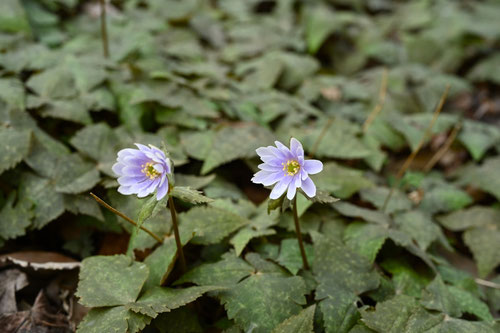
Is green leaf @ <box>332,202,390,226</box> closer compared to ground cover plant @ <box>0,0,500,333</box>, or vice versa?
ground cover plant @ <box>0,0,500,333</box>

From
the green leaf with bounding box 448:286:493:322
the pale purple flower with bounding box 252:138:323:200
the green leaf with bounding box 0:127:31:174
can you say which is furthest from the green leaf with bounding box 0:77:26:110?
the green leaf with bounding box 448:286:493:322

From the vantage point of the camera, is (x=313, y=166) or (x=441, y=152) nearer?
(x=313, y=166)

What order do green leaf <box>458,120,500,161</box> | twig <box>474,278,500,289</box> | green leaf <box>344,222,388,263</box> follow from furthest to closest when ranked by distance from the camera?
green leaf <box>458,120,500,161</box> → twig <box>474,278,500,289</box> → green leaf <box>344,222,388,263</box>

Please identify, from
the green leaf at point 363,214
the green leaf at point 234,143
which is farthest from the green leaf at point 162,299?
the green leaf at point 363,214

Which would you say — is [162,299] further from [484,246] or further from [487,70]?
[487,70]

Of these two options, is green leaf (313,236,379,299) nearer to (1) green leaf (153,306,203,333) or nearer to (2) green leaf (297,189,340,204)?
(2) green leaf (297,189,340,204)

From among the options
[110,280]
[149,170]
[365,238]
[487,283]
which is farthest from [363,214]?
[110,280]

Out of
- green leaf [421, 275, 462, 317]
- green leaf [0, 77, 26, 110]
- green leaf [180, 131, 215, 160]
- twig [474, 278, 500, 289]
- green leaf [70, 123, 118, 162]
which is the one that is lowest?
twig [474, 278, 500, 289]

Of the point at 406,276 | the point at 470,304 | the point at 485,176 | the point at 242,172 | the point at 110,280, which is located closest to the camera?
the point at 110,280
